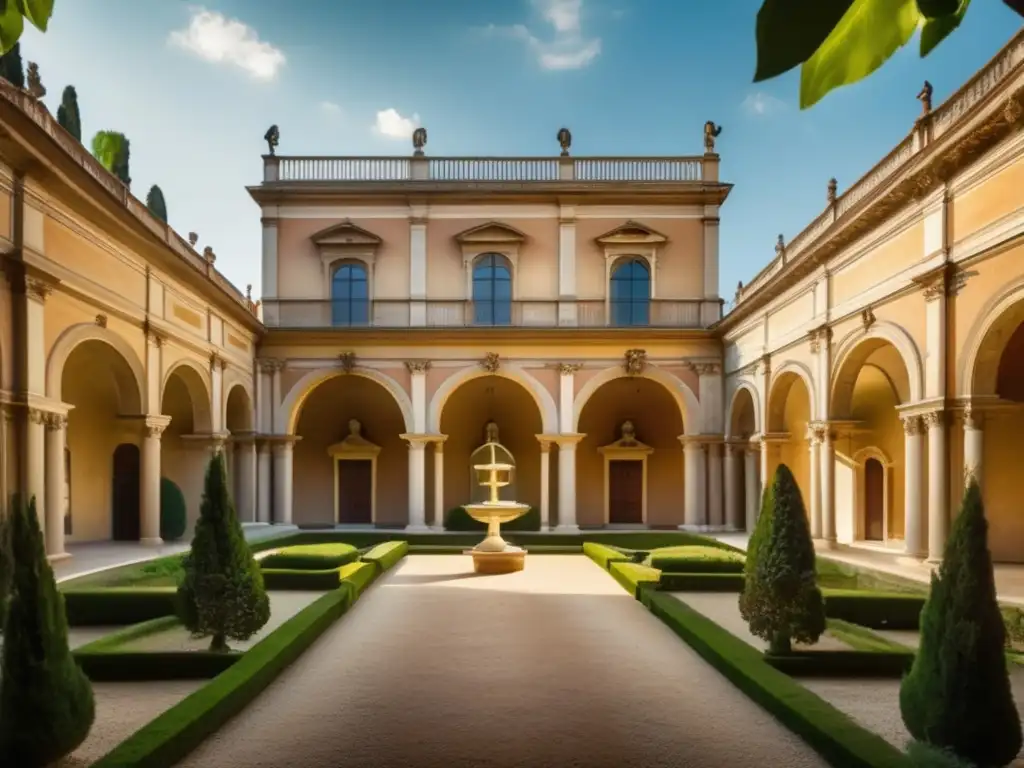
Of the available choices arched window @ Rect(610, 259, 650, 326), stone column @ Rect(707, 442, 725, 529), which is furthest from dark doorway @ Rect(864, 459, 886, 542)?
arched window @ Rect(610, 259, 650, 326)

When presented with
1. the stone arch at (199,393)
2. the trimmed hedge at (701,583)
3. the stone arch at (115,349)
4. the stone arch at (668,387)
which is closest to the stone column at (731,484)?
the stone arch at (668,387)

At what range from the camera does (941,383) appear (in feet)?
43.9

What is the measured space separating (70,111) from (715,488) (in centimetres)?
2362

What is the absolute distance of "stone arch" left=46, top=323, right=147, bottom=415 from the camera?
1393cm

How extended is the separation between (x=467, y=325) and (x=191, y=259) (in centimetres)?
887

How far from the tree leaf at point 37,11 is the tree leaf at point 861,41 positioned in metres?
1.21

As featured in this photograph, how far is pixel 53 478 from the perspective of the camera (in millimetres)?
13789

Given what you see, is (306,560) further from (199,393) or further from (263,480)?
(263,480)

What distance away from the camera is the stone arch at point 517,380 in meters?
25.9

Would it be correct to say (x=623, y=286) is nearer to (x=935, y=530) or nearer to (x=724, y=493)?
(x=724, y=493)

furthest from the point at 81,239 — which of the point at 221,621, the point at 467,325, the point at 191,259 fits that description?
the point at 467,325

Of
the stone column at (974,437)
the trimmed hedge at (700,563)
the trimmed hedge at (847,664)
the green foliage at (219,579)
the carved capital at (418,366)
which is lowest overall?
the trimmed hedge at (700,563)

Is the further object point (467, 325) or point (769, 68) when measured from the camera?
point (467, 325)

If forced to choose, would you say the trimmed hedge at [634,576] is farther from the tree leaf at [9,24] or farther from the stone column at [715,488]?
the tree leaf at [9,24]
